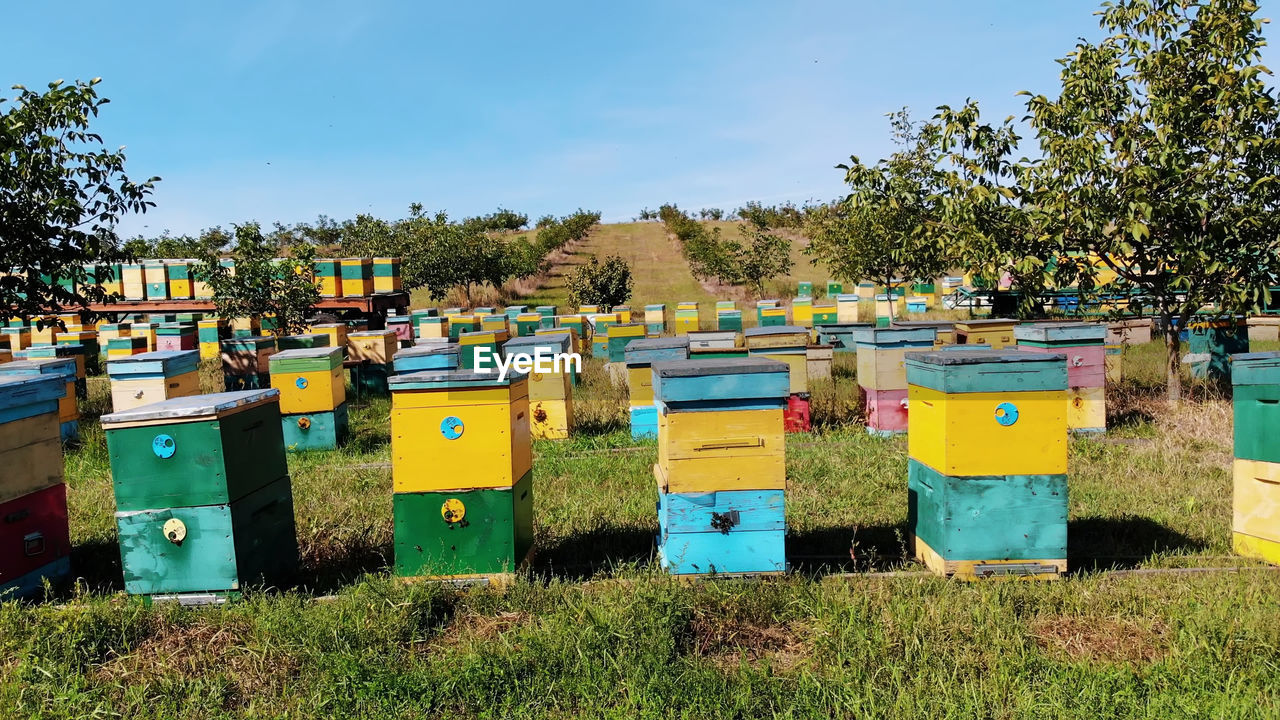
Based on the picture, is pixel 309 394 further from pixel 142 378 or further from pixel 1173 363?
pixel 1173 363

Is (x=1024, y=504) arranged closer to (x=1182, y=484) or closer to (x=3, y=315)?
(x=1182, y=484)

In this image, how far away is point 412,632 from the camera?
4.06 m

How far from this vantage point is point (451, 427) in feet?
14.9

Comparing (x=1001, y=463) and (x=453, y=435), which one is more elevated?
(x=453, y=435)

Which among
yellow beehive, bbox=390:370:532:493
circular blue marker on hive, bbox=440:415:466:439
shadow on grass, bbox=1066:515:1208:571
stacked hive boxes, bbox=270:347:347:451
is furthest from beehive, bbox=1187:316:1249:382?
stacked hive boxes, bbox=270:347:347:451

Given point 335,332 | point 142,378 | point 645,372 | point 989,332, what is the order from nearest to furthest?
point 142,378, point 645,372, point 989,332, point 335,332

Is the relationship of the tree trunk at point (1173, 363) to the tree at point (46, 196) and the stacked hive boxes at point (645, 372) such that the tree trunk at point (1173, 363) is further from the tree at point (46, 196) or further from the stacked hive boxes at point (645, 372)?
the tree at point (46, 196)

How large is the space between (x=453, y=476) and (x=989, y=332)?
8.31 metres

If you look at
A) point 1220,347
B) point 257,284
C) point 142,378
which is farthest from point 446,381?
point 257,284

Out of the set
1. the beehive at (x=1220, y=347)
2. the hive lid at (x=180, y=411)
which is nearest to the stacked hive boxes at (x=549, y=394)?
the hive lid at (x=180, y=411)

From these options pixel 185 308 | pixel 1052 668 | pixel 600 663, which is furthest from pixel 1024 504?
pixel 185 308

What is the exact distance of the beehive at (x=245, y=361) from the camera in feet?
41.0

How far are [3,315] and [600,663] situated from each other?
784 cm

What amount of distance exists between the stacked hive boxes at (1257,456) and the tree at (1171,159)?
11.5 ft
